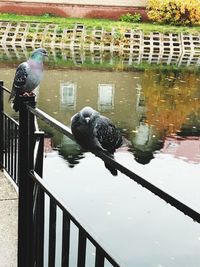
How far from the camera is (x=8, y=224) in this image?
178 inches

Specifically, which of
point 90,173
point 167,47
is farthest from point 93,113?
point 167,47

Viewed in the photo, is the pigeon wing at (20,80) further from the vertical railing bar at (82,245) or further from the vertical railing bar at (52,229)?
the vertical railing bar at (82,245)

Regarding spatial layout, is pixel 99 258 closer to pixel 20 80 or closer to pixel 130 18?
pixel 20 80

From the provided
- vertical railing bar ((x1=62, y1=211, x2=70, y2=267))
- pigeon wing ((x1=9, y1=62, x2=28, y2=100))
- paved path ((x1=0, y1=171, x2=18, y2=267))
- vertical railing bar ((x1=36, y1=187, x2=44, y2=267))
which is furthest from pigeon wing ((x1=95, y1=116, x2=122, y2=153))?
pigeon wing ((x1=9, y1=62, x2=28, y2=100))

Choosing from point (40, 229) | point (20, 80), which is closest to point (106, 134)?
point (40, 229)

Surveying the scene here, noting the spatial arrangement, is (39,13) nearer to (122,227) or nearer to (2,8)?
(2,8)

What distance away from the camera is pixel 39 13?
31344 millimetres

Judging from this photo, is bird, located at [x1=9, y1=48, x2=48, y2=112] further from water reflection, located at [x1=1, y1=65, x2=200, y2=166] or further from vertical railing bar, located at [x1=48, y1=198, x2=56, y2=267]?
vertical railing bar, located at [x1=48, y1=198, x2=56, y2=267]

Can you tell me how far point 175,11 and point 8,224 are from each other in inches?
1116

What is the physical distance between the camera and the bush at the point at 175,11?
30.9 metres

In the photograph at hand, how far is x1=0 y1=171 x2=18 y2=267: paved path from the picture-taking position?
394 centimetres

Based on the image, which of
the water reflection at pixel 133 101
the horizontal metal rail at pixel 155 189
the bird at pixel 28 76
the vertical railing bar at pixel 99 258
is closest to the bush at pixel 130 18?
the water reflection at pixel 133 101

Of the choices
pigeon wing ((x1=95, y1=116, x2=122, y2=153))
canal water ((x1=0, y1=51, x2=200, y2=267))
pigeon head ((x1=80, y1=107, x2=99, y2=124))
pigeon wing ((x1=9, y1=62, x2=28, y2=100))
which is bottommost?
canal water ((x1=0, y1=51, x2=200, y2=267))

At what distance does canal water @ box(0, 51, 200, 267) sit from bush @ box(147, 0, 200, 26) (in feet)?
44.0
